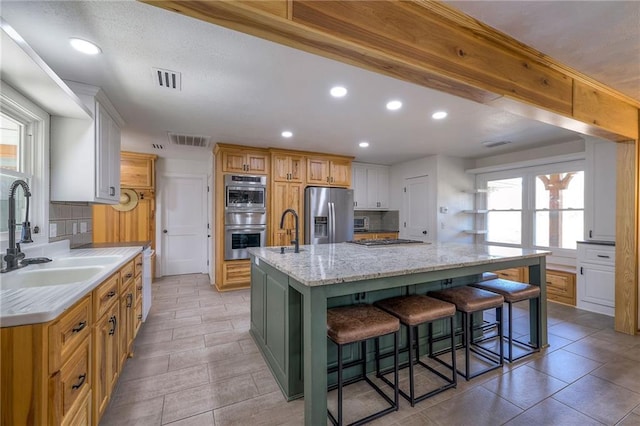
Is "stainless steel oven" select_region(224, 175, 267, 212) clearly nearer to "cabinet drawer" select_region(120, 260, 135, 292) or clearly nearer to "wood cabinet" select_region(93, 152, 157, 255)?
"wood cabinet" select_region(93, 152, 157, 255)

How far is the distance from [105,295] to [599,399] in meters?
3.20

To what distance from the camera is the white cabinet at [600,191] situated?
11.0 feet

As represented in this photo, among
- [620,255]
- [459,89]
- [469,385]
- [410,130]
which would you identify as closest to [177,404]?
[469,385]

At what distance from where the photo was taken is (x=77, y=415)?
48.5 inches

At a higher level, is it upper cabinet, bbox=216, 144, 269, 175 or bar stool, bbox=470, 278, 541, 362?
upper cabinet, bbox=216, 144, 269, 175

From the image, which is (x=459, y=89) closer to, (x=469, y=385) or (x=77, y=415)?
(x=469, y=385)

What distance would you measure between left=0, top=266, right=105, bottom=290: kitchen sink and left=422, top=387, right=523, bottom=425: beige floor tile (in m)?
2.25

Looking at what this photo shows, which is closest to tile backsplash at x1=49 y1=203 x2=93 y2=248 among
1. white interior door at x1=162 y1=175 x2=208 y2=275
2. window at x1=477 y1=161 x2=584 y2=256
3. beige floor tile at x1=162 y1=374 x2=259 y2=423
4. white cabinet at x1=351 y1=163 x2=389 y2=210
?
beige floor tile at x1=162 y1=374 x2=259 y2=423

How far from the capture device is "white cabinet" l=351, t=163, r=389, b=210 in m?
5.83

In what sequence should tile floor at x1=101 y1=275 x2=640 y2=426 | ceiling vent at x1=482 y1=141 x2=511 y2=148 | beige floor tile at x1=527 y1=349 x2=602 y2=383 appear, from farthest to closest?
1. ceiling vent at x1=482 y1=141 x2=511 y2=148
2. beige floor tile at x1=527 y1=349 x2=602 y2=383
3. tile floor at x1=101 y1=275 x2=640 y2=426

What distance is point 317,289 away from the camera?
59.4 inches

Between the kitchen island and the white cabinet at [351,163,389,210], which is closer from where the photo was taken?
the kitchen island

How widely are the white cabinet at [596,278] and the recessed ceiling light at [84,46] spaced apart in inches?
209

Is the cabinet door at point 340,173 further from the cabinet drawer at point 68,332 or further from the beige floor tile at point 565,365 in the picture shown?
the cabinet drawer at point 68,332
